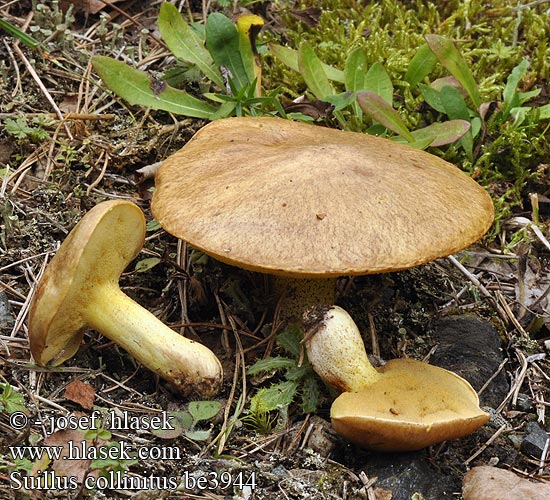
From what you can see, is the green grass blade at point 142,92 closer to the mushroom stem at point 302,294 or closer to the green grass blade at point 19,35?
the green grass blade at point 19,35

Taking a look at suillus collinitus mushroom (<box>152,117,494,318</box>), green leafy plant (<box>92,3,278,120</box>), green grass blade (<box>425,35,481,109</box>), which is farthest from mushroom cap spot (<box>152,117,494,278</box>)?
green grass blade (<box>425,35,481,109</box>)

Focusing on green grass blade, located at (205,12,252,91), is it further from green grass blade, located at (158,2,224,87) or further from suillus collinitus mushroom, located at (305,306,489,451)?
suillus collinitus mushroom, located at (305,306,489,451)

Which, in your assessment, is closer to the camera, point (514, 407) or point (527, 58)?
point (514, 407)

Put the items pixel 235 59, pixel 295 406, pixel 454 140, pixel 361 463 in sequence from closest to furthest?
pixel 361 463
pixel 295 406
pixel 454 140
pixel 235 59

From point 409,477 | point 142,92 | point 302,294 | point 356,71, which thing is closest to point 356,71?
point 356,71

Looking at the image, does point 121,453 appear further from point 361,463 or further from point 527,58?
point 527,58

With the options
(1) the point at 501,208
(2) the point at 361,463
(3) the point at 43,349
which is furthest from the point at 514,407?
(3) the point at 43,349

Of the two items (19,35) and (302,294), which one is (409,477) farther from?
(19,35)
